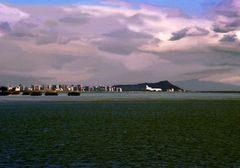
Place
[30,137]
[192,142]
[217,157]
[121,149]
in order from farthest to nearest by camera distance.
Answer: [30,137], [192,142], [121,149], [217,157]

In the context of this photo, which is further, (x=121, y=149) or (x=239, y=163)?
(x=121, y=149)

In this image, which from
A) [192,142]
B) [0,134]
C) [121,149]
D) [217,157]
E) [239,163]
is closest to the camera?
[239,163]

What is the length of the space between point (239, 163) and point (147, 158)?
849cm

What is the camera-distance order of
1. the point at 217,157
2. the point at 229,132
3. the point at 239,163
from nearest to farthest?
the point at 239,163, the point at 217,157, the point at 229,132

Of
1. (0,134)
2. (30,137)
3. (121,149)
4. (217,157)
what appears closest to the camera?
(217,157)

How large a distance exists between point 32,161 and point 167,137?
23.6m

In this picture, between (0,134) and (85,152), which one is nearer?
(85,152)

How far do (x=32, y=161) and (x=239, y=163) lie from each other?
18929mm

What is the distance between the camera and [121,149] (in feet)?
143

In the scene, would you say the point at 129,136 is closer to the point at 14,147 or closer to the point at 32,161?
the point at 14,147

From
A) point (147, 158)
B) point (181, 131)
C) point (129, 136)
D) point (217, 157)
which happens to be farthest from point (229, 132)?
point (147, 158)

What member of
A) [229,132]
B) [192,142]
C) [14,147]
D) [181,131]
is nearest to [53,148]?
[14,147]

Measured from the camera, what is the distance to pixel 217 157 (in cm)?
3916

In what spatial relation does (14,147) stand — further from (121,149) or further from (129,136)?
(129,136)
